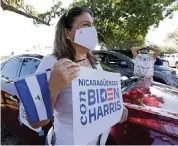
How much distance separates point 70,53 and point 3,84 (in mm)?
2572

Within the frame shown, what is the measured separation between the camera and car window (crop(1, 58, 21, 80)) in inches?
163

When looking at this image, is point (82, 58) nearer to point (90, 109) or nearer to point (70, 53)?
point (70, 53)

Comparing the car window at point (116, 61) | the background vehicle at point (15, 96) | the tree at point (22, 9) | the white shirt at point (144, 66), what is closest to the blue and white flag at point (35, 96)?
the background vehicle at point (15, 96)

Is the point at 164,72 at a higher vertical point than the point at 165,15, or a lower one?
lower

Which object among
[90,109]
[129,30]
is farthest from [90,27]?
[129,30]

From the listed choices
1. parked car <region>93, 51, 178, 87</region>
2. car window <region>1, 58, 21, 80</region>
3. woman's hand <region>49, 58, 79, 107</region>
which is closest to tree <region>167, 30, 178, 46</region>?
parked car <region>93, 51, 178, 87</region>

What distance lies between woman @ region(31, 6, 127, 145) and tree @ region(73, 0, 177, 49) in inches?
441

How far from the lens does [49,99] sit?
1.36 meters

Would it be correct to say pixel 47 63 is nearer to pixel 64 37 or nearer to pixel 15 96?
pixel 64 37

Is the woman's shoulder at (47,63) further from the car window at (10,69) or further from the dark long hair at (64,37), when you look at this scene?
the car window at (10,69)

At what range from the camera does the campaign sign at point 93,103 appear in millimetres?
1449

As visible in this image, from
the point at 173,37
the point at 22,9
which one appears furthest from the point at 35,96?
the point at 173,37

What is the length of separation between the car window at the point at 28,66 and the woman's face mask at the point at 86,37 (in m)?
2.19

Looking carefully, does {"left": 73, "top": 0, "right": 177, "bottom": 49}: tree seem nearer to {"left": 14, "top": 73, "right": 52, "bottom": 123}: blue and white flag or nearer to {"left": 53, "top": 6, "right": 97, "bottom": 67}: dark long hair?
{"left": 53, "top": 6, "right": 97, "bottom": 67}: dark long hair
